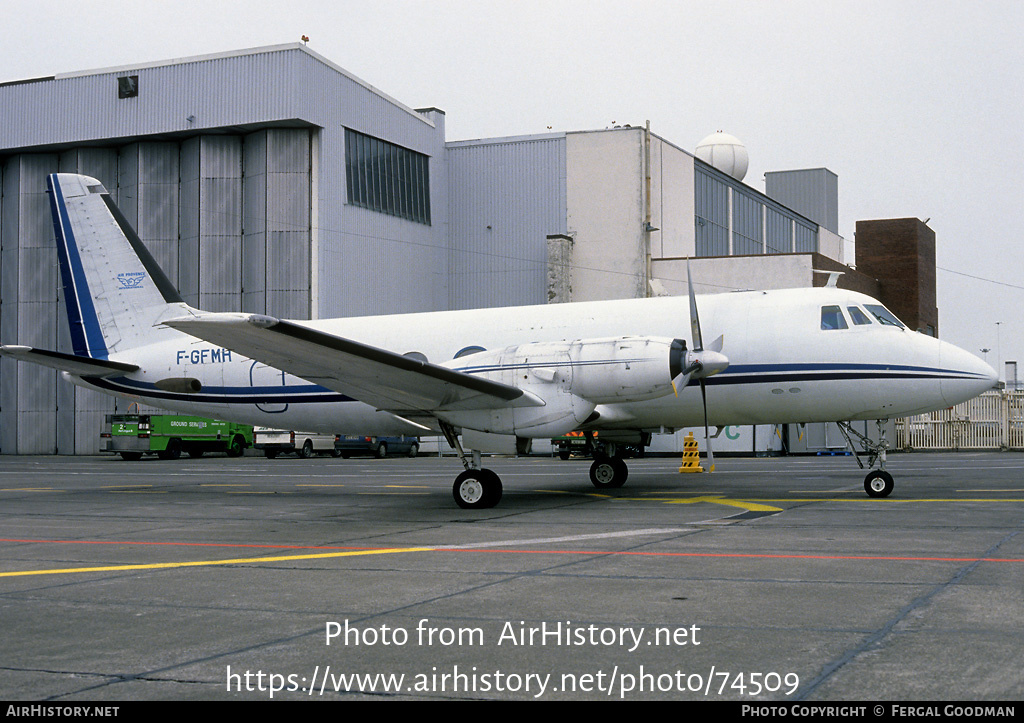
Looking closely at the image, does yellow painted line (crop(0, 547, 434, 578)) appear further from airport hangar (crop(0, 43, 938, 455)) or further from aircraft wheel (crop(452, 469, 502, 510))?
airport hangar (crop(0, 43, 938, 455))

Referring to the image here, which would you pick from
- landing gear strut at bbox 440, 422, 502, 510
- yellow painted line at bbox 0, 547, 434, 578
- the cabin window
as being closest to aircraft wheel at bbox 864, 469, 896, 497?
landing gear strut at bbox 440, 422, 502, 510

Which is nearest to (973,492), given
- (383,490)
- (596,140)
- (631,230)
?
(383,490)

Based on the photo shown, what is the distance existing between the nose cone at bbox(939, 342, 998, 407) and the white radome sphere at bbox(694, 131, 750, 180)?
140ft

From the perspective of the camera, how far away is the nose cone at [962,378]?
16.4 m

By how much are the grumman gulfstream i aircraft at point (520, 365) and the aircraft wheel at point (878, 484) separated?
25 millimetres

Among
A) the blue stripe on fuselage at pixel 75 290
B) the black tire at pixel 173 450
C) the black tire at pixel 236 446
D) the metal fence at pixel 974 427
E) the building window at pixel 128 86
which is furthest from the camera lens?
the building window at pixel 128 86

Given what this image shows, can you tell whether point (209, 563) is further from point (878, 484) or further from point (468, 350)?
point (878, 484)

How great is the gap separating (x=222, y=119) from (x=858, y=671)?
151ft

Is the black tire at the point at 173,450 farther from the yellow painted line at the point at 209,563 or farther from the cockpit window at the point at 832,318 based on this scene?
the yellow painted line at the point at 209,563

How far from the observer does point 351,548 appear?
11.4 m

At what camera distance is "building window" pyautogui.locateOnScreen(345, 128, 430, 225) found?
157 feet

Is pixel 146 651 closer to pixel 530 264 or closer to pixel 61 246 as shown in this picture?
pixel 61 246

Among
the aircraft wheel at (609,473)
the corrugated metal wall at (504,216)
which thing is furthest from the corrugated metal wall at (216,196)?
the aircraft wheel at (609,473)

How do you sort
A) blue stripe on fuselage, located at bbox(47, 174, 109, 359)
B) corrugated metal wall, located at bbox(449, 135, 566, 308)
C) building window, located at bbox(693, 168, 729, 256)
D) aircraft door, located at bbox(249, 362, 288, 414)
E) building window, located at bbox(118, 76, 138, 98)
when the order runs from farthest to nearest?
building window, located at bbox(693, 168, 729, 256) → corrugated metal wall, located at bbox(449, 135, 566, 308) → building window, located at bbox(118, 76, 138, 98) → blue stripe on fuselage, located at bbox(47, 174, 109, 359) → aircraft door, located at bbox(249, 362, 288, 414)
